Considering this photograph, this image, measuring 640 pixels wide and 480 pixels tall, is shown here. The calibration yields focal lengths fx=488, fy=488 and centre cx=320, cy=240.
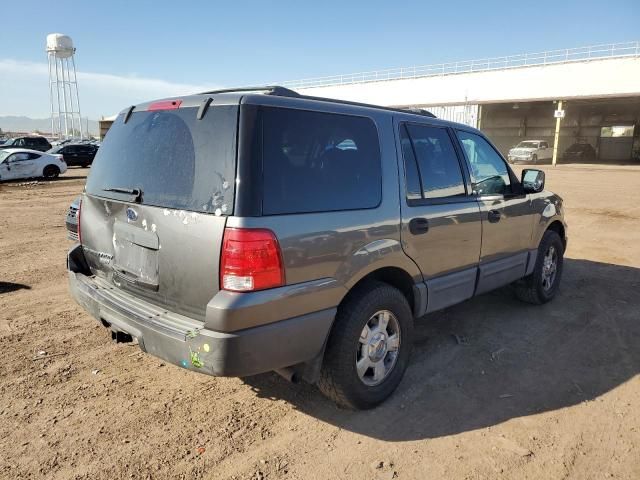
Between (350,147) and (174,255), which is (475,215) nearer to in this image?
(350,147)

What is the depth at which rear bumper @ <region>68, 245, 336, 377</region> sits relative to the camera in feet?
8.29

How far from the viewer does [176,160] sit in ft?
9.26

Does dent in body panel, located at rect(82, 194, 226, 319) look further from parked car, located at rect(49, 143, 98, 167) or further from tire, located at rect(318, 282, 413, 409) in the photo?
parked car, located at rect(49, 143, 98, 167)

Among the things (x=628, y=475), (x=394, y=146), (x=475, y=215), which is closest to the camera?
(x=628, y=475)

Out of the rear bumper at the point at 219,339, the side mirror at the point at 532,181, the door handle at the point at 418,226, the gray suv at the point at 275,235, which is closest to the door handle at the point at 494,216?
the gray suv at the point at 275,235

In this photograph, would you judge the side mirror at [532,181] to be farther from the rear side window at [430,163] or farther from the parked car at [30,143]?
the parked car at [30,143]

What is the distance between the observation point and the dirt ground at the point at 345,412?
2.70m

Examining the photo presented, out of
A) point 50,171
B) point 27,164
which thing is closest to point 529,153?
point 50,171

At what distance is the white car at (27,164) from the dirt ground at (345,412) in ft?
57.4

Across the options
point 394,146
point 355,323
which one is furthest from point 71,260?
point 394,146

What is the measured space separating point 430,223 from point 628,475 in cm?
188

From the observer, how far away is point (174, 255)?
273cm

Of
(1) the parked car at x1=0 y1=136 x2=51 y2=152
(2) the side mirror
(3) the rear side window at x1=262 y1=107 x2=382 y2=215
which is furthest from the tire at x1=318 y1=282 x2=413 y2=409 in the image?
(1) the parked car at x1=0 y1=136 x2=51 y2=152

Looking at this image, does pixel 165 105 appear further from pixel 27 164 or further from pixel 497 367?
pixel 27 164
